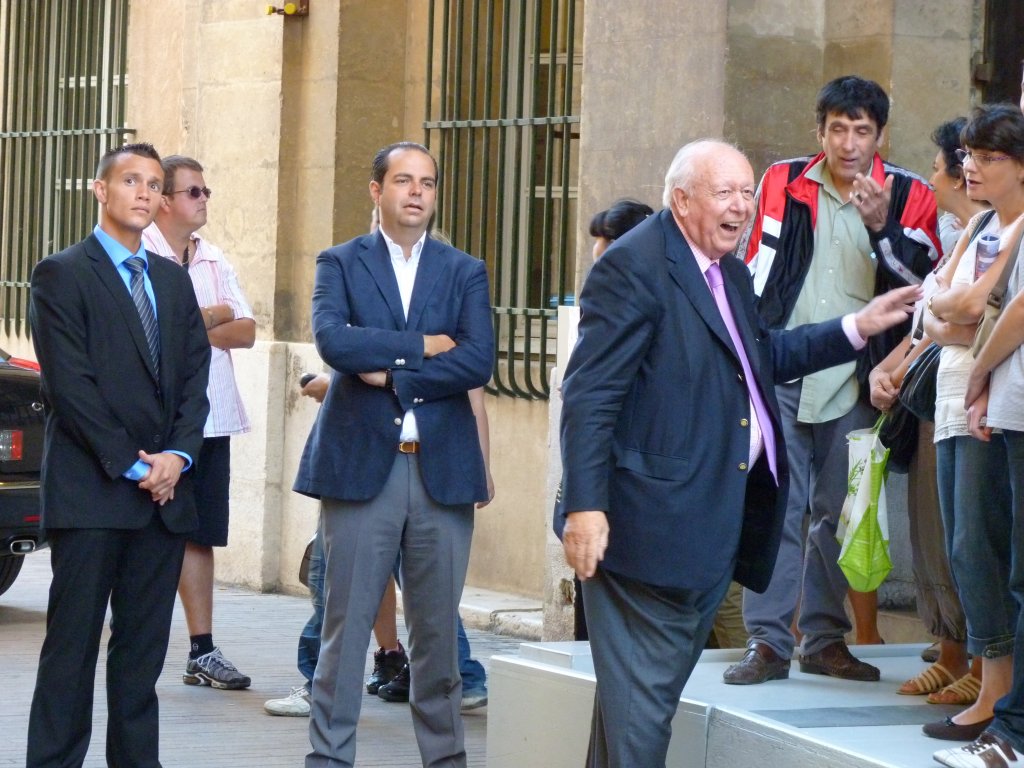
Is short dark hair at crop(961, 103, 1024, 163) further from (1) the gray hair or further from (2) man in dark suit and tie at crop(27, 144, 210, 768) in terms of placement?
(2) man in dark suit and tie at crop(27, 144, 210, 768)

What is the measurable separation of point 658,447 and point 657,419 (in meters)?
0.07

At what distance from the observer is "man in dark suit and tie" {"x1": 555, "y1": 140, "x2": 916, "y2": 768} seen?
465 cm

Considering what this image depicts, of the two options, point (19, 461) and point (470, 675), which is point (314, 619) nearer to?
point (470, 675)

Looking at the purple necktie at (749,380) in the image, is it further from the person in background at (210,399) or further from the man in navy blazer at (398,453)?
the person in background at (210,399)

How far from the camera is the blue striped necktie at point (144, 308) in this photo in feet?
18.4

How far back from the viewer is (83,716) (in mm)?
5500

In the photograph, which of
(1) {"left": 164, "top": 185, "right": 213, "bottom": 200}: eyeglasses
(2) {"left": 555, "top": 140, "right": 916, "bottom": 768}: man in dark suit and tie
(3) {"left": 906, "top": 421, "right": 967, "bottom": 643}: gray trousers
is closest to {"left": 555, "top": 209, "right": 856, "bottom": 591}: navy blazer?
(2) {"left": 555, "top": 140, "right": 916, "bottom": 768}: man in dark suit and tie

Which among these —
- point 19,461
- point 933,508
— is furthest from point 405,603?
point 19,461

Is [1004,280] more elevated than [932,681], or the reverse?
[1004,280]

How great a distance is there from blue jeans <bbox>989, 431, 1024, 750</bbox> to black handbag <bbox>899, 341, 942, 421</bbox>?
2.17ft

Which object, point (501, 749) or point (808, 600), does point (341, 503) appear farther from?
point (808, 600)

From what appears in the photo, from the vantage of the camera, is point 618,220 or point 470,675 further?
point 470,675

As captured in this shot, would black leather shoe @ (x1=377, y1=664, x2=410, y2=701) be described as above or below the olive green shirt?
below

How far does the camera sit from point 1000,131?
4.92m
